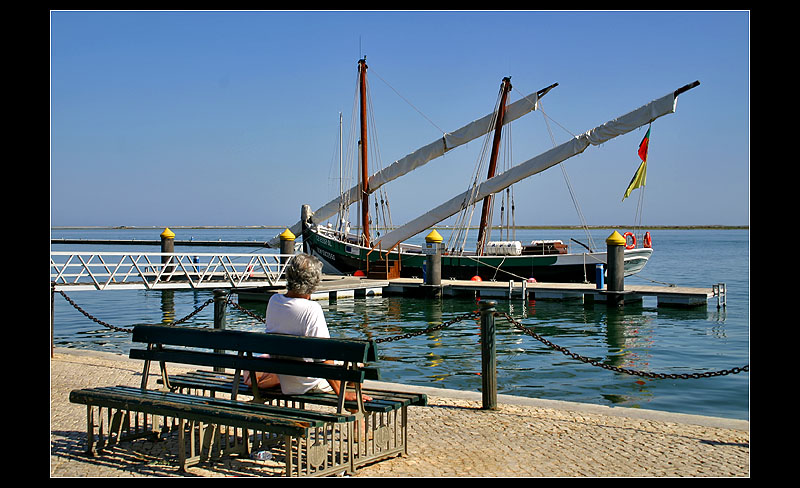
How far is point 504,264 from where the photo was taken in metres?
32.3

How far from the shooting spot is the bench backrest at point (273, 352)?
18.4ft

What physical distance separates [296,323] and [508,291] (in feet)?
73.0

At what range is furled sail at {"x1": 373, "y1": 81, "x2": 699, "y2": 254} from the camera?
30.8m

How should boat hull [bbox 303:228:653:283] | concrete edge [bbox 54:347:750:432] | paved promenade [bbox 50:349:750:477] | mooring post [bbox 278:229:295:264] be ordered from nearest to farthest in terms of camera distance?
paved promenade [bbox 50:349:750:477] < concrete edge [bbox 54:347:750:432] < mooring post [bbox 278:229:295:264] < boat hull [bbox 303:228:653:283]

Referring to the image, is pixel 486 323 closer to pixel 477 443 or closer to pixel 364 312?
pixel 477 443

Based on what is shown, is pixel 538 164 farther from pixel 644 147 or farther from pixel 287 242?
pixel 287 242

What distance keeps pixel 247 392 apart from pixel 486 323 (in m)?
2.89

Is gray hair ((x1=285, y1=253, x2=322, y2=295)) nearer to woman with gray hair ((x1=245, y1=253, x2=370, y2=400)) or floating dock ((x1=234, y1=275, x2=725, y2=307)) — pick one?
woman with gray hair ((x1=245, y1=253, x2=370, y2=400))

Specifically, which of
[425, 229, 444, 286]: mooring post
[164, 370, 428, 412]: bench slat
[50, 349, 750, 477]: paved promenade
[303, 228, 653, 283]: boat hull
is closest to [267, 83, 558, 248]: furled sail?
[303, 228, 653, 283]: boat hull

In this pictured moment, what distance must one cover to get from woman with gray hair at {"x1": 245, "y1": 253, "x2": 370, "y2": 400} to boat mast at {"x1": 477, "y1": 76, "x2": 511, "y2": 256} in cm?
2834

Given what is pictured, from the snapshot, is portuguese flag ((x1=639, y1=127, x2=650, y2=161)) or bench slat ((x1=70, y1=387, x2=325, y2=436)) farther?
portuguese flag ((x1=639, y1=127, x2=650, y2=161))

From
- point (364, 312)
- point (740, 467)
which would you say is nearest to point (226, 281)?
point (364, 312)

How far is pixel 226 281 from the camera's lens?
83.5 feet
